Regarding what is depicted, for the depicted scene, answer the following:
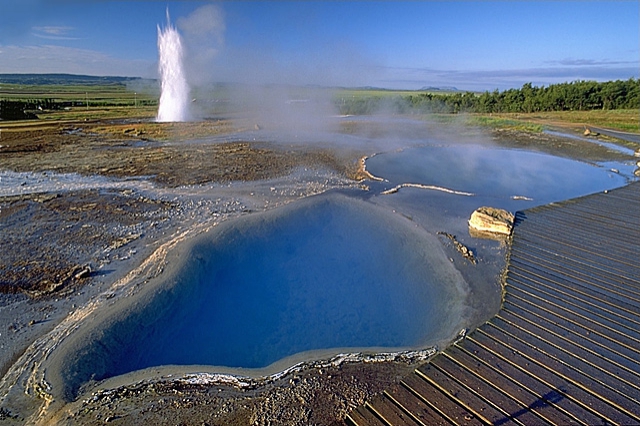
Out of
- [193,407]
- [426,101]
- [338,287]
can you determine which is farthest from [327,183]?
[426,101]

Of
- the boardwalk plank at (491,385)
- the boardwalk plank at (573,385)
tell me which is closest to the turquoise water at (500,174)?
the boardwalk plank at (573,385)

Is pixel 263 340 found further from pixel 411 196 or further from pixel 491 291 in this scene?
pixel 411 196

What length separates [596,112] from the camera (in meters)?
30.2

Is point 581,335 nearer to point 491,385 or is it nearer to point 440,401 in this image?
point 491,385

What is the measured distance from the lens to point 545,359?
141 inches

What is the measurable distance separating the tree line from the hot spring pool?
31.2 m

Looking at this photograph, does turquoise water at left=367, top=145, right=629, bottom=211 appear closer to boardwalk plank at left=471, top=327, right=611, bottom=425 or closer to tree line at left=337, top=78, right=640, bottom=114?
boardwalk plank at left=471, top=327, right=611, bottom=425

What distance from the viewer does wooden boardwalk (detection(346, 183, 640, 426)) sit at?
2992mm

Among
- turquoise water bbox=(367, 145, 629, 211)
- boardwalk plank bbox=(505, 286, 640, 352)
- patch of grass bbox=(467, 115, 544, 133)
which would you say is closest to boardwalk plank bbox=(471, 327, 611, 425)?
boardwalk plank bbox=(505, 286, 640, 352)

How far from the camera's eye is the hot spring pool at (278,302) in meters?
4.17

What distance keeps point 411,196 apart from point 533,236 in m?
3.52

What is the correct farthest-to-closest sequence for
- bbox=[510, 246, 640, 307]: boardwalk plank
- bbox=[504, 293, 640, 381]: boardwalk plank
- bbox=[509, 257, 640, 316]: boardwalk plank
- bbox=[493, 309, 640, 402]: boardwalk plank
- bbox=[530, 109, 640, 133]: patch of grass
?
bbox=[530, 109, 640, 133]: patch of grass, bbox=[510, 246, 640, 307]: boardwalk plank, bbox=[509, 257, 640, 316]: boardwalk plank, bbox=[504, 293, 640, 381]: boardwalk plank, bbox=[493, 309, 640, 402]: boardwalk plank

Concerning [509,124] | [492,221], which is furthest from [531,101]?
[492,221]

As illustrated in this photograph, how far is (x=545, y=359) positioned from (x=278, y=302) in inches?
129
